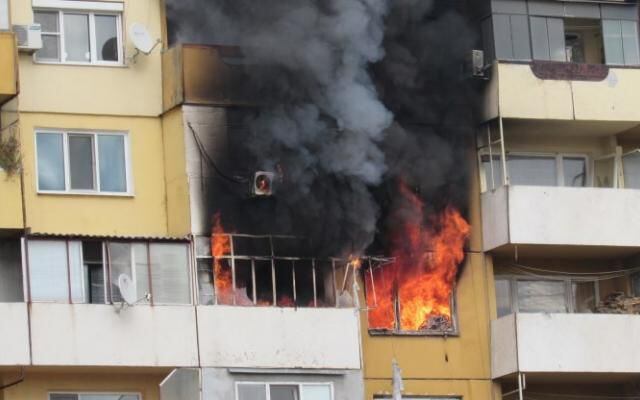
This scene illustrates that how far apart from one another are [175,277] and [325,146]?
14.7 ft

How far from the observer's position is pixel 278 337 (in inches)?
2009

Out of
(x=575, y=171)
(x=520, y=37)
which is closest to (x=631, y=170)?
(x=575, y=171)

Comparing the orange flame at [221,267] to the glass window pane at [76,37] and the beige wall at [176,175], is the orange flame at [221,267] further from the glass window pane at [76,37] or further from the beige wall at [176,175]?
the glass window pane at [76,37]

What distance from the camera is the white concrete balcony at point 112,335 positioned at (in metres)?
49.2

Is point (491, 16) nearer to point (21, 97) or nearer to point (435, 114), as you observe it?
point (435, 114)

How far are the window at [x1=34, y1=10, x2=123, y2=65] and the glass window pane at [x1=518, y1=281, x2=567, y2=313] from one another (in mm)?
10775

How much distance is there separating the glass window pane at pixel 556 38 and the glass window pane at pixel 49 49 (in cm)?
1136

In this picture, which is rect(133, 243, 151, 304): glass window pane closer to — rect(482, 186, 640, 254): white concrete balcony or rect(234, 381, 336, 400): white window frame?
rect(234, 381, 336, 400): white window frame

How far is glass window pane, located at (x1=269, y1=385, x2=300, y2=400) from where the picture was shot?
5069 centimetres

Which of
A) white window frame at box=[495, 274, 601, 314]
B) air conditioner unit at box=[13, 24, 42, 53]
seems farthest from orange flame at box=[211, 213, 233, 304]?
white window frame at box=[495, 274, 601, 314]

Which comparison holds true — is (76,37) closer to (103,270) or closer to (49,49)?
(49,49)

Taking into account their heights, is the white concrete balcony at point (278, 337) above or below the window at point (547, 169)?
below

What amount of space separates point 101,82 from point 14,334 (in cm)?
668

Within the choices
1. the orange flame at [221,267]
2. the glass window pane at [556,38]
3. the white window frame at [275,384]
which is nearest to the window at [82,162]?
the orange flame at [221,267]
